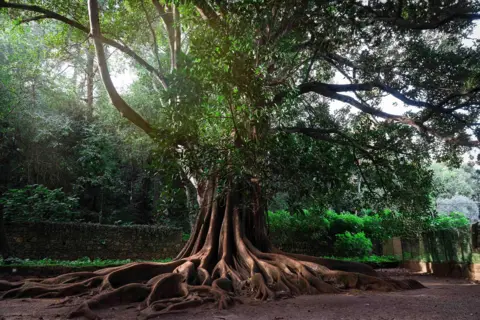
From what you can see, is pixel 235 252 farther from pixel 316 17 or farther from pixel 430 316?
pixel 316 17

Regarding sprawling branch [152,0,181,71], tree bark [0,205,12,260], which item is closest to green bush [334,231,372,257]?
sprawling branch [152,0,181,71]

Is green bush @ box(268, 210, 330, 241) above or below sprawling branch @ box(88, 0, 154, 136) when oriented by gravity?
below

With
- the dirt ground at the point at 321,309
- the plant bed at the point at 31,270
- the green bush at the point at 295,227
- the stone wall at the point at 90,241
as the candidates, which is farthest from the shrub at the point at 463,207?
the plant bed at the point at 31,270

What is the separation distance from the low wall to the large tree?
264cm

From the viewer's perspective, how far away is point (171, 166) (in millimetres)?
6566

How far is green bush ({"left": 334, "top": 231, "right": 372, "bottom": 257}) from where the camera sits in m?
17.3

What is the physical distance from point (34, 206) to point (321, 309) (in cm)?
1153

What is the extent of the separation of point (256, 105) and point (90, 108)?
15.9m

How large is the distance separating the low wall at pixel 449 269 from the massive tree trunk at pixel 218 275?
3051 millimetres

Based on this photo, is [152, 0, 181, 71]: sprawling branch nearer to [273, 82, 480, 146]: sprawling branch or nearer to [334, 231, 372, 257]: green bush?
[273, 82, 480, 146]: sprawling branch

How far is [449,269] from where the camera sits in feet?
36.1

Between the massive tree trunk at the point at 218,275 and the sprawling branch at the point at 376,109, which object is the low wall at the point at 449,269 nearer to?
the massive tree trunk at the point at 218,275

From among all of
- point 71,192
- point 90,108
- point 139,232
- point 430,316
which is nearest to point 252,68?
point 430,316

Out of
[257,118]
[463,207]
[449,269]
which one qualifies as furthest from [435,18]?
[463,207]
